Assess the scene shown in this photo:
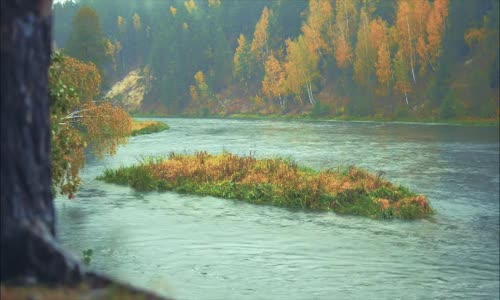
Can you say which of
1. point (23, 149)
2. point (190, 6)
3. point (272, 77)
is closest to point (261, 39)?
point (272, 77)

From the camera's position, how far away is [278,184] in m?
31.6

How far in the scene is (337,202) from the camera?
2881cm

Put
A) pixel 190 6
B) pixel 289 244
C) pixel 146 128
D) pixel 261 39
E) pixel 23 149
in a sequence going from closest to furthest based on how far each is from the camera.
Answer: pixel 23 149 → pixel 289 244 → pixel 146 128 → pixel 261 39 → pixel 190 6

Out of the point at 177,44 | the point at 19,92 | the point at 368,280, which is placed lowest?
the point at 368,280

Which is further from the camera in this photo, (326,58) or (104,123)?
(326,58)

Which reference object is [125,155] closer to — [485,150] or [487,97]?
[485,150]

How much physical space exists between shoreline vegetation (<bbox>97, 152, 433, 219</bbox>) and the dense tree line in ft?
133

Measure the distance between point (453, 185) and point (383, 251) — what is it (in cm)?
1430

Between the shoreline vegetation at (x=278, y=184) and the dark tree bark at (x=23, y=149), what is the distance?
23.6 m

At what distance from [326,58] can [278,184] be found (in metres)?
89.3

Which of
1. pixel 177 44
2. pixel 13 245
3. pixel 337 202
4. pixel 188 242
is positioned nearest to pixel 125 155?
pixel 337 202

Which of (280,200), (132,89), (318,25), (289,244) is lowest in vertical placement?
(289,244)

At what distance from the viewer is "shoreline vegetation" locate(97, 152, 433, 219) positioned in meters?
28.1

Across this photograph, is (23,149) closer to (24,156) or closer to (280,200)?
(24,156)
